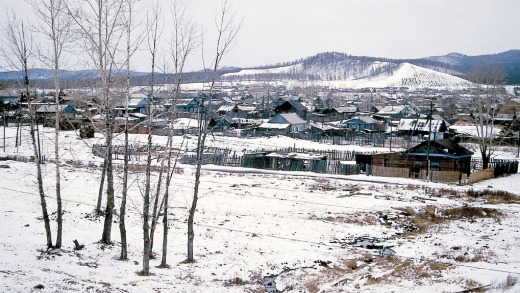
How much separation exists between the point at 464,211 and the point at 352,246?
9.12m

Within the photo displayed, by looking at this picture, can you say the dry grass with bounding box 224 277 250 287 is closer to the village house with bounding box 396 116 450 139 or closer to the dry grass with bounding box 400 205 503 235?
the dry grass with bounding box 400 205 503 235

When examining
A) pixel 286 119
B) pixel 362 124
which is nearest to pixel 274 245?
pixel 286 119

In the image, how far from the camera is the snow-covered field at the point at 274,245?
13078 mm

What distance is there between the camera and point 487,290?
11953 mm

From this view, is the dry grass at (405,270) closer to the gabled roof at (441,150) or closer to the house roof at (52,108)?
the house roof at (52,108)

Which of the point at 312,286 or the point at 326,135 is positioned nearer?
the point at 312,286

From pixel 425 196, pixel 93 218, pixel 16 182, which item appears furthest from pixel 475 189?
pixel 16 182

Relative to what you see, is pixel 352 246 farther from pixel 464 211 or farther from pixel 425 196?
pixel 425 196

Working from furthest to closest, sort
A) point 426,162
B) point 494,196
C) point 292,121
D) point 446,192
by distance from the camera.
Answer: point 292,121
point 426,162
point 446,192
point 494,196

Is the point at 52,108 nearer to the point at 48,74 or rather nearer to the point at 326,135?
the point at 326,135

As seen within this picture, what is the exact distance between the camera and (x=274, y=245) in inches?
713

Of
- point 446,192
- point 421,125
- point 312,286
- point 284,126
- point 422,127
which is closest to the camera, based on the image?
point 312,286

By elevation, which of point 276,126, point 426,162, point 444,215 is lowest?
point 444,215

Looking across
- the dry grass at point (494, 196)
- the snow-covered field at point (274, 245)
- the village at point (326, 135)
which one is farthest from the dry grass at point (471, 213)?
the village at point (326, 135)
